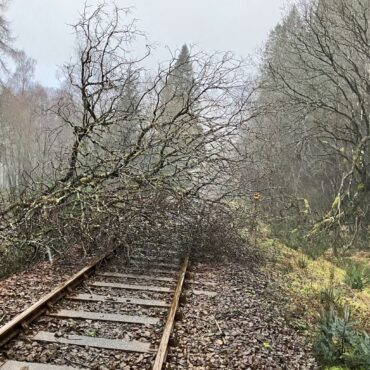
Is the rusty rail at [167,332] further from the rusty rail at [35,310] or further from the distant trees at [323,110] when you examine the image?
the distant trees at [323,110]

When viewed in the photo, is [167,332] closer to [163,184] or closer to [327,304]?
[327,304]

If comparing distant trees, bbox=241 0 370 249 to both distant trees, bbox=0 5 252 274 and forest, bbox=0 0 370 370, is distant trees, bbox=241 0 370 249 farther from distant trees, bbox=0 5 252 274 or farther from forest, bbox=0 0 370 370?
distant trees, bbox=0 5 252 274

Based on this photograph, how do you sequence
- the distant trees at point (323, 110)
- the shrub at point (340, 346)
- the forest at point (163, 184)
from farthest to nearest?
1. the distant trees at point (323, 110)
2. the forest at point (163, 184)
3. the shrub at point (340, 346)

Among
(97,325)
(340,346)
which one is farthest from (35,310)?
(340,346)

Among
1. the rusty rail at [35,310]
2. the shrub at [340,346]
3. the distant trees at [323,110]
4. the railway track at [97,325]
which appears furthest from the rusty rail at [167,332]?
the distant trees at [323,110]

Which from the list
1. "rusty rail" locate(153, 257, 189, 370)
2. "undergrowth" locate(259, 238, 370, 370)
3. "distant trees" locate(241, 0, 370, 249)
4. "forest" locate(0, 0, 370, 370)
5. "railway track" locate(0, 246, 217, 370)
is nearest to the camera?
"rusty rail" locate(153, 257, 189, 370)

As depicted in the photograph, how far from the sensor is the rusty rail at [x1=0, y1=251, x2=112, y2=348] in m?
4.83

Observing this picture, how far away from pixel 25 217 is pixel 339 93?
1457 centimetres

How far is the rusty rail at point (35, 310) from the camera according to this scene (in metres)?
4.83

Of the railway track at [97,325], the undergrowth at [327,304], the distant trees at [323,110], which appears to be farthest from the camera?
the distant trees at [323,110]

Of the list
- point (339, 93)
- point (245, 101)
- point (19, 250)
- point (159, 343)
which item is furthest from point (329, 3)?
point (159, 343)

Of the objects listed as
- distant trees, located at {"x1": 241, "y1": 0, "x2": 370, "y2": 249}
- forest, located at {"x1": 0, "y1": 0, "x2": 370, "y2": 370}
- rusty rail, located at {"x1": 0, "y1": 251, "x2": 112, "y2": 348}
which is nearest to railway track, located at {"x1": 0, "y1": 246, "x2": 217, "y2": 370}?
rusty rail, located at {"x1": 0, "y1": 251, "x2": 112, "y2": 348}

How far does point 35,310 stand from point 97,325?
2.83 feet

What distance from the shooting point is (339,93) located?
1847 cm
